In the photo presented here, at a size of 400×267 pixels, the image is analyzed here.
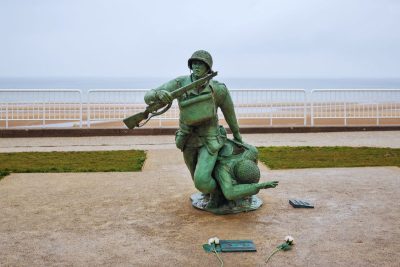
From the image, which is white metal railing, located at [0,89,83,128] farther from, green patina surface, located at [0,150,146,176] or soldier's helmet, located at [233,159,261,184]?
soldier's helmet, located at [233,159,261,184]

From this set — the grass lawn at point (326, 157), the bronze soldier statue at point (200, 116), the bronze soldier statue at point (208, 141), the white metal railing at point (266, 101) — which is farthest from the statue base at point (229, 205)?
the white metal railing at point (266, 101)

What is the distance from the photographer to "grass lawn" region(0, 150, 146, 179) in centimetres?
1015

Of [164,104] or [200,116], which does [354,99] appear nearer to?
[200,116]

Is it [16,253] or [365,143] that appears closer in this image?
Result: [16,253]

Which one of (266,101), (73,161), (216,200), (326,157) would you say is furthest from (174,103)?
(216,200)

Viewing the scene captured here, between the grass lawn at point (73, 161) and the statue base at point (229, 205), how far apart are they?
123 inches

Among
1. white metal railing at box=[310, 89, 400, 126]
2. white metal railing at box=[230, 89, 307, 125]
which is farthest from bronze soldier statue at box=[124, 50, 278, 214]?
white metal railing at box=[310, 89, 400, 126]

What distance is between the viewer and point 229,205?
699cm

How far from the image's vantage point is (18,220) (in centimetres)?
658

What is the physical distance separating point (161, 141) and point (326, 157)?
18.0 feet

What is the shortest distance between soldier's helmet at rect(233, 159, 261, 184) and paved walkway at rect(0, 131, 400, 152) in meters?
6.98

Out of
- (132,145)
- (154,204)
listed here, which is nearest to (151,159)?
(132,145)

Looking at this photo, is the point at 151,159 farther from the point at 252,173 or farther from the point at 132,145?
the point at 252,173

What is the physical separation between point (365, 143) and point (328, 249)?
30.9 feet
